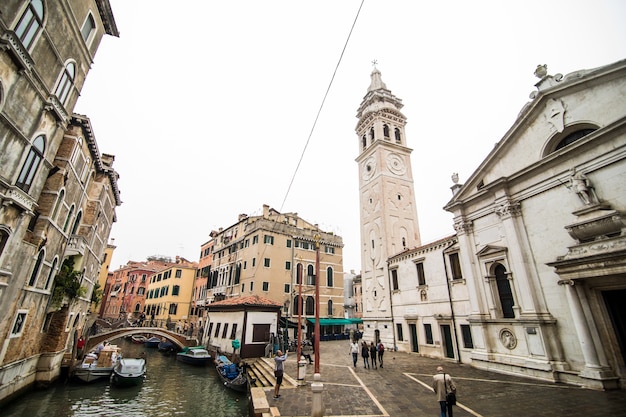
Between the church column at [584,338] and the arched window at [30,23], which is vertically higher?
the arched window at [30,23]

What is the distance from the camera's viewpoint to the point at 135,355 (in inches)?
Answer: 1144

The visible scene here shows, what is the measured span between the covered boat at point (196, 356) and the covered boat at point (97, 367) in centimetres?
524

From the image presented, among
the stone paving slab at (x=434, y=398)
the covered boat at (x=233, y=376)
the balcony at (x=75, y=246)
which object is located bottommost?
the covered boat at (x=233, y=376)

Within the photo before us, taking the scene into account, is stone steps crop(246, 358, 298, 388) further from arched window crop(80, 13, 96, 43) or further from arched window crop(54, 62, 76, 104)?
arched window crop(80, 13, 96, 43)

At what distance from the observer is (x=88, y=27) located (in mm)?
13906

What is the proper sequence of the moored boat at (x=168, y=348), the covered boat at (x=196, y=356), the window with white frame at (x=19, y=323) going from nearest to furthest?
1. the window with white frame at (x=19, y=323)
2. the covered boat at (x=196, y=356)
3. the moored boat at (x=168, y=348)

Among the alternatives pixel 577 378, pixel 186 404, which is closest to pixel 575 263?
pixel 577 378

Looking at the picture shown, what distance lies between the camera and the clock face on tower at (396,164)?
2820 centimetres

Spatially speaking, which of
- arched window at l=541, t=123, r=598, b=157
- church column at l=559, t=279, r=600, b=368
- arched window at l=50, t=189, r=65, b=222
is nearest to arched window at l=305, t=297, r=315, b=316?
arched window at l=50, t=189, r=65, b=222

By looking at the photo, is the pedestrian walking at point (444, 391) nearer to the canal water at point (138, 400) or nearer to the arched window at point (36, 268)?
the canal water at point (138, 400)

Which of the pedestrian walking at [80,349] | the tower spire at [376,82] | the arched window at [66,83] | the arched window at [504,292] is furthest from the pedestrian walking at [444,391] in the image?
the tower spire at [376,82]

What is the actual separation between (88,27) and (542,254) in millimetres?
23431

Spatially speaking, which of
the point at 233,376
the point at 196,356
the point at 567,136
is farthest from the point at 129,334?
the point at 567,136

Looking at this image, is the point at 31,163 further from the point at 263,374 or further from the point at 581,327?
the point at 581,327
